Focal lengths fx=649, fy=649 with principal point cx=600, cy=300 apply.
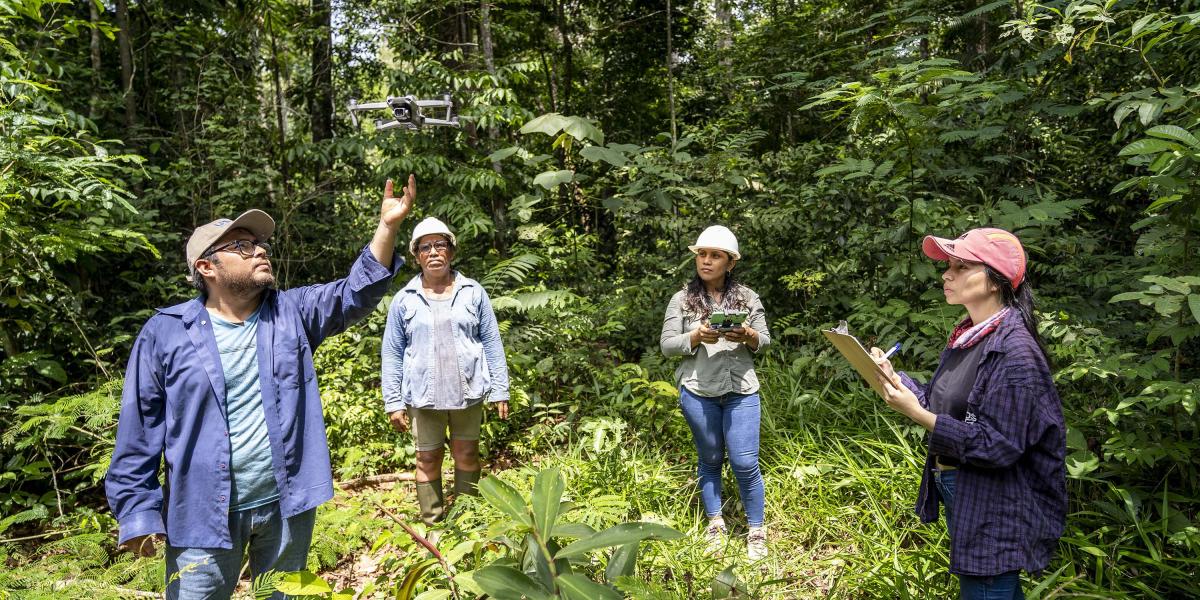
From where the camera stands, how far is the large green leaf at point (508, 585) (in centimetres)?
142

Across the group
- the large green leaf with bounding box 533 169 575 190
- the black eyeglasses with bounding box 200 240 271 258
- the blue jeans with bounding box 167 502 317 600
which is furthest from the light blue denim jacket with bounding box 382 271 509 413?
the large green leaf with bounding box 533 169 575 190

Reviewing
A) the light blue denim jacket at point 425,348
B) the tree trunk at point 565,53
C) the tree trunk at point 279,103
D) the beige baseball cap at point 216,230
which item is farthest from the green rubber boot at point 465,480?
the tree trunk at point 565,53

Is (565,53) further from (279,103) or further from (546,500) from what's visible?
(546,500)

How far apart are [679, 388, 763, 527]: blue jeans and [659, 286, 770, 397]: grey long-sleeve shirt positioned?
78 millimetres

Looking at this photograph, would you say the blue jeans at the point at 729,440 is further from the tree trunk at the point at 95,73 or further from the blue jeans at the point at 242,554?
the tree trunk at the point at 95,73

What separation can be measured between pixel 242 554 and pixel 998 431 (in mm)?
2655

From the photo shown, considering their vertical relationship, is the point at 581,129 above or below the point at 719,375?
above

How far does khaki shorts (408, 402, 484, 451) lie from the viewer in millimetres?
4074

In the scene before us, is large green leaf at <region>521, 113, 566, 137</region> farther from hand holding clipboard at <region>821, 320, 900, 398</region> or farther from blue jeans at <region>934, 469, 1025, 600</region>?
blue jeans at <region>934, 469, 1025, 600</region>

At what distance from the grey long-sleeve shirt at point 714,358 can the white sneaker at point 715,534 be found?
30.0 inches

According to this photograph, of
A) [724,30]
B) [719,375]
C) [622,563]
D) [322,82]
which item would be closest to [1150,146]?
[719,375]

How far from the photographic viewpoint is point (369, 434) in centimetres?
570

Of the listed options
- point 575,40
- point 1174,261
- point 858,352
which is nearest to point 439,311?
point 858,352

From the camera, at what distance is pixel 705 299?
12.3ft
